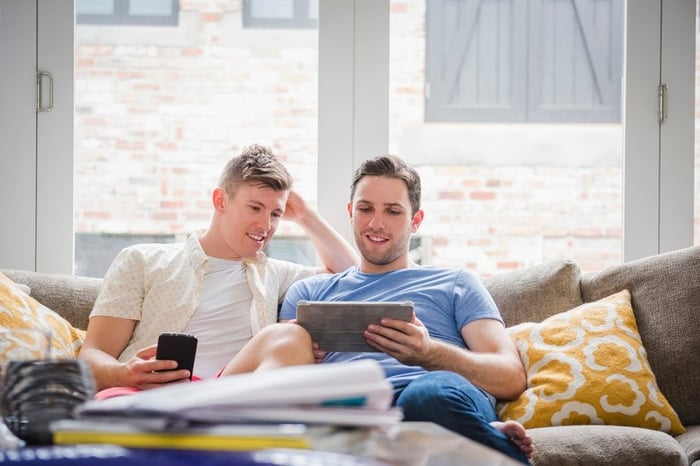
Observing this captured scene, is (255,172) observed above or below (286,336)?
above

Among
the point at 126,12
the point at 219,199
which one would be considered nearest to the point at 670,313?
the point at 219,199

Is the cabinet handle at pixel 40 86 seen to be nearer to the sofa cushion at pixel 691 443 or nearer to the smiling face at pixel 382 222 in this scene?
the smiling face at pixel 382 222

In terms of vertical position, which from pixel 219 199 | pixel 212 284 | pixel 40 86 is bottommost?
pixel 212 284

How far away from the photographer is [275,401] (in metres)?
1.07

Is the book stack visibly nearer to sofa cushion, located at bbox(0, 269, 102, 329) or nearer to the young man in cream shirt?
the young man in cream shirt

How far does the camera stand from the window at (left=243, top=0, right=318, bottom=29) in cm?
360

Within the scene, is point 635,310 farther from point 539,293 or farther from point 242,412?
point 242,412

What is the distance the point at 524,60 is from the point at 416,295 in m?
1.35

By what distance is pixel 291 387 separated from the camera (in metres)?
1.07

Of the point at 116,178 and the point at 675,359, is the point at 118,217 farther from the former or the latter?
the point at 675,359

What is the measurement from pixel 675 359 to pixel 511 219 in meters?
1.04

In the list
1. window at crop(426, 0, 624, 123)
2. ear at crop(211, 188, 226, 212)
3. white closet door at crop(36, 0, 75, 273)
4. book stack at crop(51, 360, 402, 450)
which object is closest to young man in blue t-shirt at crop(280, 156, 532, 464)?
ear at crop(211, 188, 226, 212)

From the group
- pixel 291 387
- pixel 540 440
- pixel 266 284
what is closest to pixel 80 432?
pixel 291 387

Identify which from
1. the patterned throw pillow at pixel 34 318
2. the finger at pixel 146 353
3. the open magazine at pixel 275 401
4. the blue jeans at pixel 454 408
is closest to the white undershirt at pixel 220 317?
the finger at pixel 146 353
